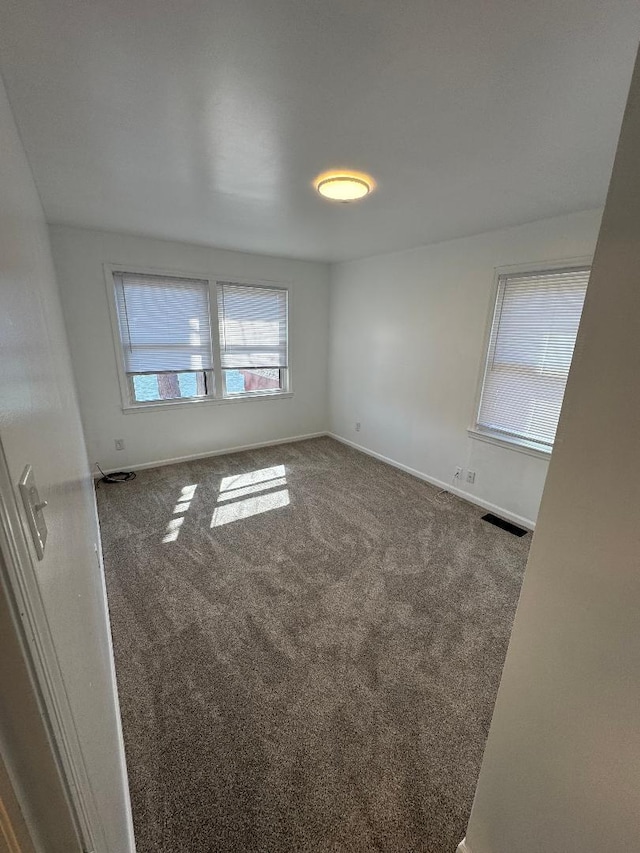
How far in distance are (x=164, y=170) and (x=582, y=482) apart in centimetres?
→ 238

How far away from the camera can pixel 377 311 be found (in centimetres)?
411

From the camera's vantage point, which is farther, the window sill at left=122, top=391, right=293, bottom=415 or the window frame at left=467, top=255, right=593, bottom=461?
the window sill at left=122, top=391, right=293, bottom=415

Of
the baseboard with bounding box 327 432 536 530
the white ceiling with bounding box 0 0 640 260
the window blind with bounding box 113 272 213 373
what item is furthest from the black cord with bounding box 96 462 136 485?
the baseboard with bounding box 327 432 536 530

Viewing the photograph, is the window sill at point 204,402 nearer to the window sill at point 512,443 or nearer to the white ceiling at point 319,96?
the white ceiling at point 319,96

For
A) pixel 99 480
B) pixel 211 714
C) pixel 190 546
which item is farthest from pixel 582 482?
pixel 99 480

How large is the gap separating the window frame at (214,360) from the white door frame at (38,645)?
364cm

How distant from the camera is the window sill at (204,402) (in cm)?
379

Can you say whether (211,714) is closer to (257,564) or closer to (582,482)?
(257,564)

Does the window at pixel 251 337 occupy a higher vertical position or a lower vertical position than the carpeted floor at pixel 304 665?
higher

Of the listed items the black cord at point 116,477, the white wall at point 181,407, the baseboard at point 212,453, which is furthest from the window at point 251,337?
the black cord at point 116,477

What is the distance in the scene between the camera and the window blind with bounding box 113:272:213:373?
139 inches

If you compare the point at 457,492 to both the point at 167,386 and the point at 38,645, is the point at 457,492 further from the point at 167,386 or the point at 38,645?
the point at 38,645

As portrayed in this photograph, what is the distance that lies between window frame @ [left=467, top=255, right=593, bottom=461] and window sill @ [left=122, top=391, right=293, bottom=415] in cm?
244

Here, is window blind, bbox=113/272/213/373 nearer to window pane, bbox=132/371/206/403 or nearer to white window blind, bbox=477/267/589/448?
window pane, bbox=132/371/206/403
